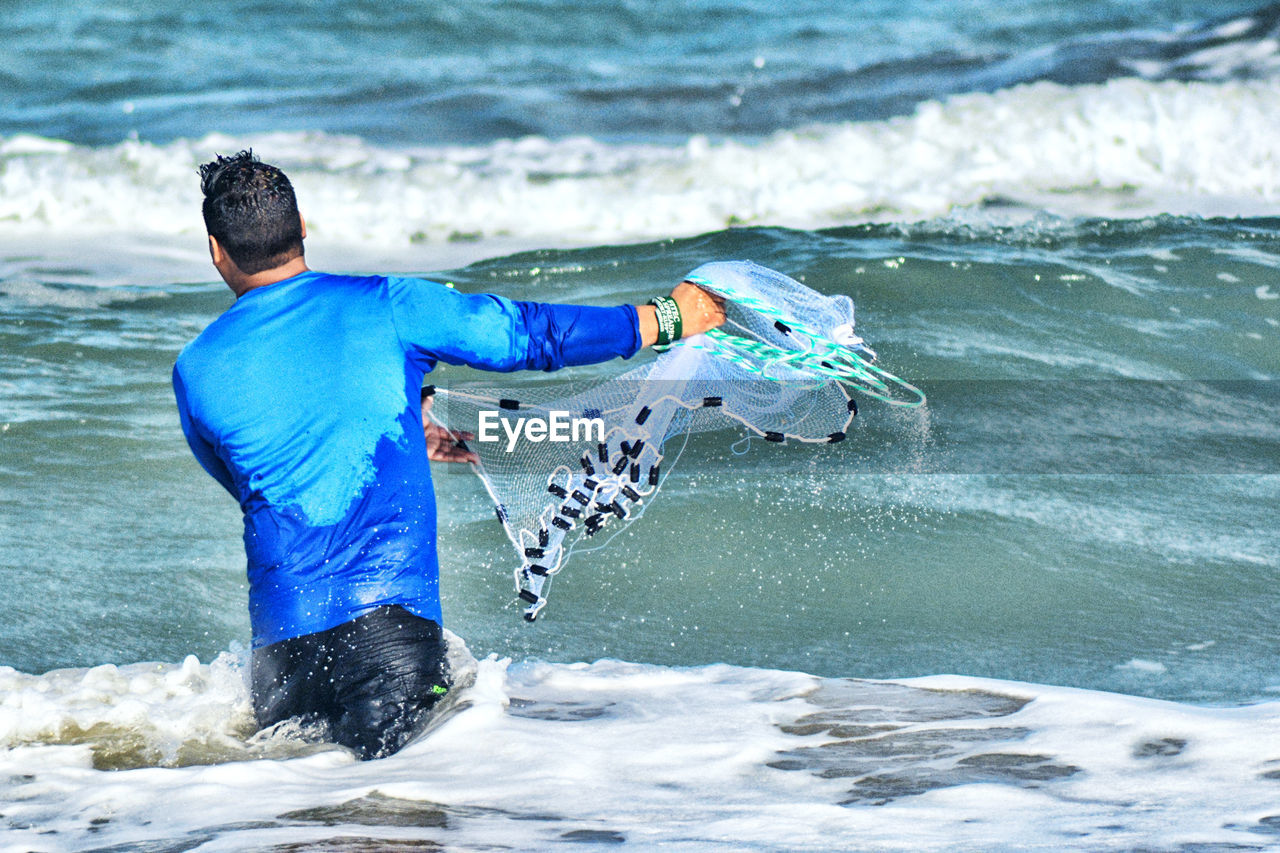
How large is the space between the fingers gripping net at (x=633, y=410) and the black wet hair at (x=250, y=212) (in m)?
1.08

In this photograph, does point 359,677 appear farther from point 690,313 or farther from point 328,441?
point 690,313

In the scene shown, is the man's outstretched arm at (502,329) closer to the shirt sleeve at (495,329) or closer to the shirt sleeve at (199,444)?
the shirt sleeve at (495,329)

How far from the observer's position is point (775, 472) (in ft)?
20.8

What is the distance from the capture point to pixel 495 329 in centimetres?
355

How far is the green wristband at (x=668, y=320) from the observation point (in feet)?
12.6

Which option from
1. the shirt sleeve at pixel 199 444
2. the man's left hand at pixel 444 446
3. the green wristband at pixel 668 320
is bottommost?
the man's left hand at pixel 444 446

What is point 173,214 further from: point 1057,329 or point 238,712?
point 238,712

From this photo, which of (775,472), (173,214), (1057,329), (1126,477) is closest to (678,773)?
(775,472)

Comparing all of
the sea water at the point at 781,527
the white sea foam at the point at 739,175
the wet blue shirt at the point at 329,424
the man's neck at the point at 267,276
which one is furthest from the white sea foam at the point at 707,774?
the white sea foam at the point at 739,175

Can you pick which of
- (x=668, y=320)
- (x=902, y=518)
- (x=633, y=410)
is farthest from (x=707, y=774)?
(x=902, y=518)

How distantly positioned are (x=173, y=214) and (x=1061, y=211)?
8.15 meters

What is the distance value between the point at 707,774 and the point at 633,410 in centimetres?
137

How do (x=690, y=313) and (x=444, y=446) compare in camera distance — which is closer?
(x=690, y=313)

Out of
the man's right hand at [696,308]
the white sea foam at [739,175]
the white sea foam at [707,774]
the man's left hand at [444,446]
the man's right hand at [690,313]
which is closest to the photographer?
the white sea foam at [707,774]
